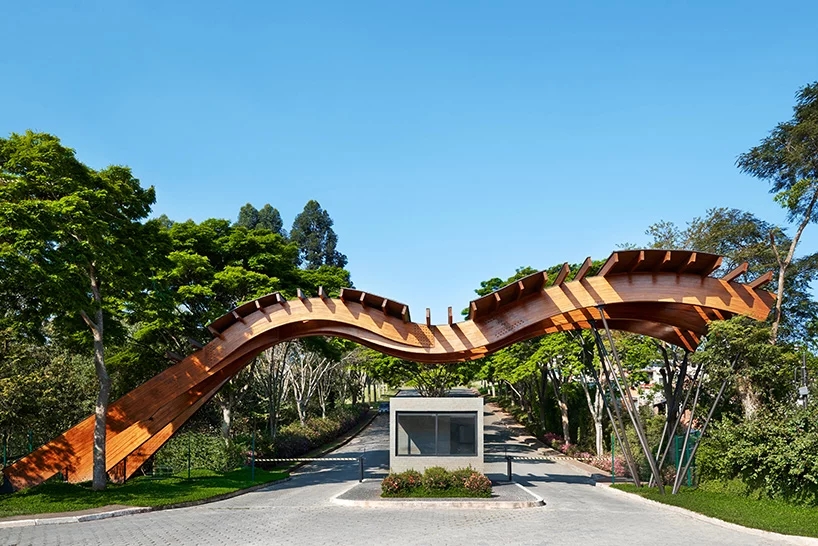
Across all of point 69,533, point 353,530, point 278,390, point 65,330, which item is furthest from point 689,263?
point 278,390

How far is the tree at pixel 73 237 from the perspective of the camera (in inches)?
594

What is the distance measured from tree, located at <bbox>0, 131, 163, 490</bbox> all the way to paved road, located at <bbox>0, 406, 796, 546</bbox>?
491 cm

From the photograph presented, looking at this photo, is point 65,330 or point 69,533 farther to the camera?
point 65,330

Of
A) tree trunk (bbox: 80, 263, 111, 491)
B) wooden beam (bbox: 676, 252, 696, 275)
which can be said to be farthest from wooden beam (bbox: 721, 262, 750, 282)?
tree trunk (bbox: 80, 263, 111, 491)

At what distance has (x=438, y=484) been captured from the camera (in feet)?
57.6

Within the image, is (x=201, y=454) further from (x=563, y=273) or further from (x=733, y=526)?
(x=733, y=526)

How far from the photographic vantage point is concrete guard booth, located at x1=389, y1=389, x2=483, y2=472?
1948 cm

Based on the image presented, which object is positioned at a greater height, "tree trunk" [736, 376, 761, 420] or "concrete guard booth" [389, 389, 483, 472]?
"tree trunk" [736, 376, 761, 420]

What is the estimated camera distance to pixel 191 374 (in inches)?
741

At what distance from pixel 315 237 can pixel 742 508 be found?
61980 mm

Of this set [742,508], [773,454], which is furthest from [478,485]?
[773,454]

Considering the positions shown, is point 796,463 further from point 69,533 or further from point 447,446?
point 69,533

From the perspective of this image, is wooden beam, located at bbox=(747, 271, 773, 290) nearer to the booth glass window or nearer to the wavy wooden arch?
the wavy wooden arch

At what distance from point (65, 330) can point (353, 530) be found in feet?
37.7
